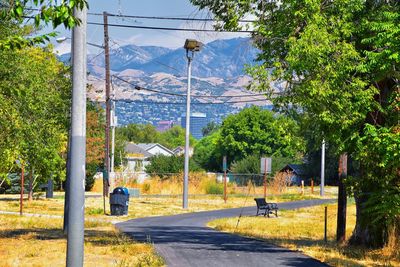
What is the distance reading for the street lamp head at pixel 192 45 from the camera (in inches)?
1602

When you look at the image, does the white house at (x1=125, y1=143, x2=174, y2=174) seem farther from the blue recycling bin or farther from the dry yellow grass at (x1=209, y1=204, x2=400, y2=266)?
the blue recycling bin

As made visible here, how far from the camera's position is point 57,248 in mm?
18375

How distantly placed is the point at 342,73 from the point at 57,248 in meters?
8.29

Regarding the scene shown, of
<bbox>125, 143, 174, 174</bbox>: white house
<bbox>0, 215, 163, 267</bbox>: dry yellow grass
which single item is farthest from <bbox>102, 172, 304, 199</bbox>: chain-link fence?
<bbox>125, 143, 174, 174</bbox>: white house

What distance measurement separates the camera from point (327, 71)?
56.9ft

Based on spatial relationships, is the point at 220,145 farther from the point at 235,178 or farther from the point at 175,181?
the point at 175,181

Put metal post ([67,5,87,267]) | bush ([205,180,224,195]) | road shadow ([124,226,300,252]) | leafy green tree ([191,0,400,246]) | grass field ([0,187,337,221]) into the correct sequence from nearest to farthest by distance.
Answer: metal post ([67,5,87,267]) < leafy green tree ([191,0,400,246]) < road shadow ([124,226,300,252]) < grass field ([0,187,337,221]) < bush ([205,180,224,195])

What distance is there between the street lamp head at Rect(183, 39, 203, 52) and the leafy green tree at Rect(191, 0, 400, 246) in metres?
21.1

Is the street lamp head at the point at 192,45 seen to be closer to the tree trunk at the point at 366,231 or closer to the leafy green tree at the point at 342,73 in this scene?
the leafy green tree at the point at 342,73

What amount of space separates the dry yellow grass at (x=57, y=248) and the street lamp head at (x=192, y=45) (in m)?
16.7

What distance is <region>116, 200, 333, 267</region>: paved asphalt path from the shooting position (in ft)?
53.7

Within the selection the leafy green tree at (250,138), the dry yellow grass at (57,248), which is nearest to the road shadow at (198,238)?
the dry yellow grass at (57,248)

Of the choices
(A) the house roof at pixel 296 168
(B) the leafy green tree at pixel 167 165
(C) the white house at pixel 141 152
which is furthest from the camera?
(C) the white house at pixel 141 152

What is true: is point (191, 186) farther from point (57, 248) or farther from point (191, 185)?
point (57, 248)
